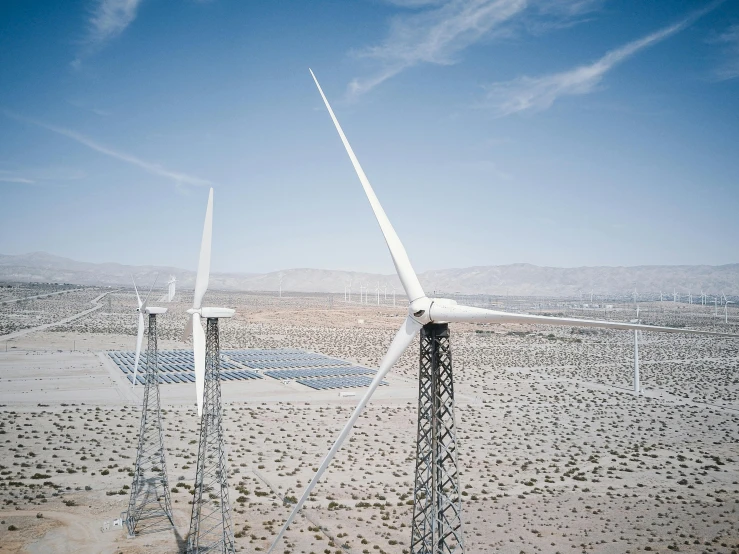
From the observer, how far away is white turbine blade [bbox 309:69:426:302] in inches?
578

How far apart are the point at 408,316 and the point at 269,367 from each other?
65066 millimetres

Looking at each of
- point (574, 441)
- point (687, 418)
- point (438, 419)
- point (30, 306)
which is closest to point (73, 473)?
point (438, 419)

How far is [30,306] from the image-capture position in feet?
592

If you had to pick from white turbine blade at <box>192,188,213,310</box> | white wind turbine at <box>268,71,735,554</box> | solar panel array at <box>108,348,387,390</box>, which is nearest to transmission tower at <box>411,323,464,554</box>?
white wind turbine at <box>268,71,735,554</box>

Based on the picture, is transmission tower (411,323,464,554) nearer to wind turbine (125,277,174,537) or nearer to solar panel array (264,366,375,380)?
wind turbine (125,277,174,537)

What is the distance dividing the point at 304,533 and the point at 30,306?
18797 cm

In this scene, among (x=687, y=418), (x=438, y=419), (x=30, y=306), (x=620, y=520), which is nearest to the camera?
(x=438, y=419)

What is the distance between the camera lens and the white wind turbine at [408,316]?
12820mm

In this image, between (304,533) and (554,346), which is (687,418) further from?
(554,346)

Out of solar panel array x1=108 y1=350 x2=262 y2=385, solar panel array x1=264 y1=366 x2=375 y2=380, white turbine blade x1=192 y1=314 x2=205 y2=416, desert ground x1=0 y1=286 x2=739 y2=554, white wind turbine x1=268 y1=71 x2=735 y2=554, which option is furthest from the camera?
solar panel array x1=264 y1=366 x2=375 y2=380

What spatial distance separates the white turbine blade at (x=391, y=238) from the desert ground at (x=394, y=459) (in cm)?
1619

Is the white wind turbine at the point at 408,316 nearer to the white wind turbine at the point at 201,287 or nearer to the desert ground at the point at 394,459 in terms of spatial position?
the white wind turbine at the point at 201,287

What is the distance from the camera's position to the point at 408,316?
14461 millimetres

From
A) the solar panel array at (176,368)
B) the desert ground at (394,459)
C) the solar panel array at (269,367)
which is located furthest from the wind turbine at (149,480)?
the solar panel array at (176,368)
